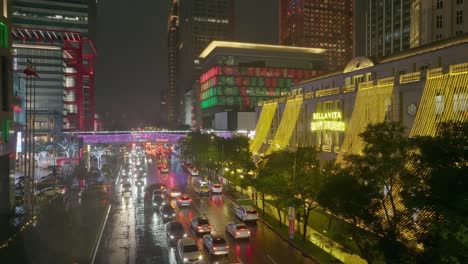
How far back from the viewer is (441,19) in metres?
75.1

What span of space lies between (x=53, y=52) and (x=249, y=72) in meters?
66.5

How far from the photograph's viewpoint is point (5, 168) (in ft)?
140

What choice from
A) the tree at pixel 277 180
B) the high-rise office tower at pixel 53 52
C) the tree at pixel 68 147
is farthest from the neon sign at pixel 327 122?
the high-rise office tower at pixel 53 52

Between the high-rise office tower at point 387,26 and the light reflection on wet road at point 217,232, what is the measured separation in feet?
340

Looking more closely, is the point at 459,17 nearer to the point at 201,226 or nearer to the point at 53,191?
the point at 201,226

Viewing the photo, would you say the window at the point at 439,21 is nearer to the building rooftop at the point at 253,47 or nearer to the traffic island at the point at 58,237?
the building rooftop at the point at 253,47

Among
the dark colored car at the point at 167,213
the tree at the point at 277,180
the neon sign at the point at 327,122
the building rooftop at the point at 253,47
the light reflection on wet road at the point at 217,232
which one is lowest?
the light reflection on wet road at the point at 217,232

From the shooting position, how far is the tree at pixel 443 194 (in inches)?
451

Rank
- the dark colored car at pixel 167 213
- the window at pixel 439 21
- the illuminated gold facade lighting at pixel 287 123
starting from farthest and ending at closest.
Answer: the window at pixel 439 21
the illuminated gold facade lighting at pixel 287 123
the dark colored car at pixel 167 213

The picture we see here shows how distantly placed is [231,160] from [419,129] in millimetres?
32643

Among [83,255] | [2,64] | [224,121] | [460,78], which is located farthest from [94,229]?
[224,121]

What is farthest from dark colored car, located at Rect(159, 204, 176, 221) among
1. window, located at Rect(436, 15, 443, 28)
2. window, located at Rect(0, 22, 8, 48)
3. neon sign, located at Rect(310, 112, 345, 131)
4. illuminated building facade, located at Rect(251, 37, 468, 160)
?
window, located at Rect(436, 15, 443, 28)

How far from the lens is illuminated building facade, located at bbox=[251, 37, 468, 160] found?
91.0 ft

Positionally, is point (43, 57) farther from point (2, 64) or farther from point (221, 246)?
point (221, 246)
